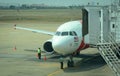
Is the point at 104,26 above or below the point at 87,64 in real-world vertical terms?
above

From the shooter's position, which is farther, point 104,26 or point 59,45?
point 59,45

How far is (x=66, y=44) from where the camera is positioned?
2678cm

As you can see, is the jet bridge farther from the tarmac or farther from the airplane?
the tarmac

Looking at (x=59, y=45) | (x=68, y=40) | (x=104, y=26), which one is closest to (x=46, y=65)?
(x=59, y=45)

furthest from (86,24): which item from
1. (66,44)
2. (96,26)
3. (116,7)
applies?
(66,44)

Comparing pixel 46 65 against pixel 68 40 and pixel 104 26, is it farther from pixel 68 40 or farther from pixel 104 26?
pixel 104 26

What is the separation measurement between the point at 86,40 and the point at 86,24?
3.56ft

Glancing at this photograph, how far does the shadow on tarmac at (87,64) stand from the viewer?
27.1 m

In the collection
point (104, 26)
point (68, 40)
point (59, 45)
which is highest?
point (104, 26)

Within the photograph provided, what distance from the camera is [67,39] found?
88.7 feet

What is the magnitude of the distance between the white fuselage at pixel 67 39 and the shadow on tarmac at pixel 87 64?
149 cm

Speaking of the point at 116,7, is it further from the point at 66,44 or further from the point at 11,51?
the point at 11,51

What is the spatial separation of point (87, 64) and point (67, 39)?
12.6ft

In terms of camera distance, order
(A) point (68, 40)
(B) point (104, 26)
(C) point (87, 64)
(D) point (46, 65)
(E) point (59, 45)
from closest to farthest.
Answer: (B) point (104, 26), (E) point (59, 45), (A) point (68, 40), (D) point (46, 65), (C) point (87, 64)
